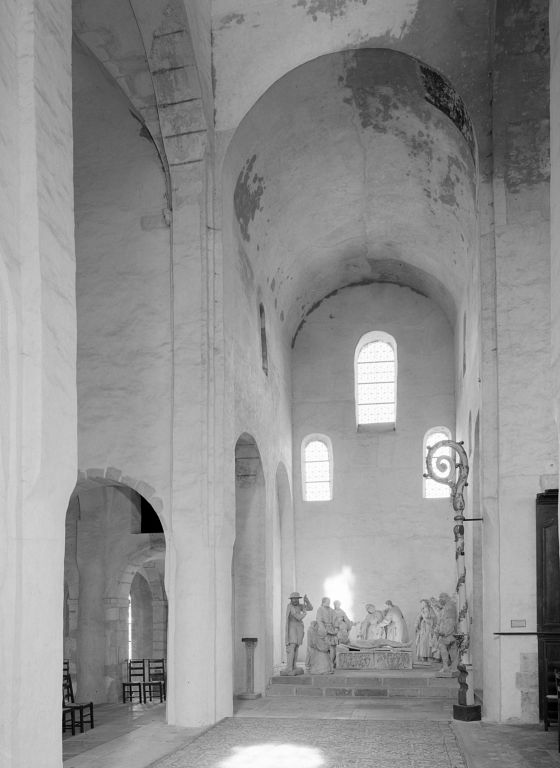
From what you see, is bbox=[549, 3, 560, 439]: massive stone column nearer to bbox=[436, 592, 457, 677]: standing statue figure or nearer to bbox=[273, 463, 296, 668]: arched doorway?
bbox=[436, 592, 457, 677]: standing statue figure

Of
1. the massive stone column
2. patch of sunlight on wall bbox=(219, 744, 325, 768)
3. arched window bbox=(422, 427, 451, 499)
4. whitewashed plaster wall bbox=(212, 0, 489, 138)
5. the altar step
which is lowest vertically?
→ the altar step

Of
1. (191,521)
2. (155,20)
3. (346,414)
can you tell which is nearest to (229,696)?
(191,521)

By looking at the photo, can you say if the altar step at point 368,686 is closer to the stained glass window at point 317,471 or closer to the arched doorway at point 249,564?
the arched doorway at point 249,564

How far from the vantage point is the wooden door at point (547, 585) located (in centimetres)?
A: 1280

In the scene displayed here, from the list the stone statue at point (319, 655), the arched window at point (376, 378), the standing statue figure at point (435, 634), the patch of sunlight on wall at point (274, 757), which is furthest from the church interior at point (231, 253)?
the arched window at point (376, 378)

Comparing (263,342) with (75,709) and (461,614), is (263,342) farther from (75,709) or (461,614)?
(75,709)

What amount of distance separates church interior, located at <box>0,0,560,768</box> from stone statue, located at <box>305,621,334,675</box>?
1128 mm

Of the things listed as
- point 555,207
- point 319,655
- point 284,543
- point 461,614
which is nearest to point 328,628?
point 319,655

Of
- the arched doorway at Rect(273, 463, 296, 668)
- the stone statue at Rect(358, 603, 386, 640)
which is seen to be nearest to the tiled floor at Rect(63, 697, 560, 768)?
the stone statue at Rect(358, 603, 386, 640)

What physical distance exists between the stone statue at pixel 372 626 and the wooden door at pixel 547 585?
8.46 metres

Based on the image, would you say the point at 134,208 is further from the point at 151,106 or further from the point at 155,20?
the point at 155,20

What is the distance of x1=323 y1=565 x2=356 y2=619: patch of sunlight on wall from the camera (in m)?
23.5

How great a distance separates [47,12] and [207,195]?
6149 millimetres

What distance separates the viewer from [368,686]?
1714cm
